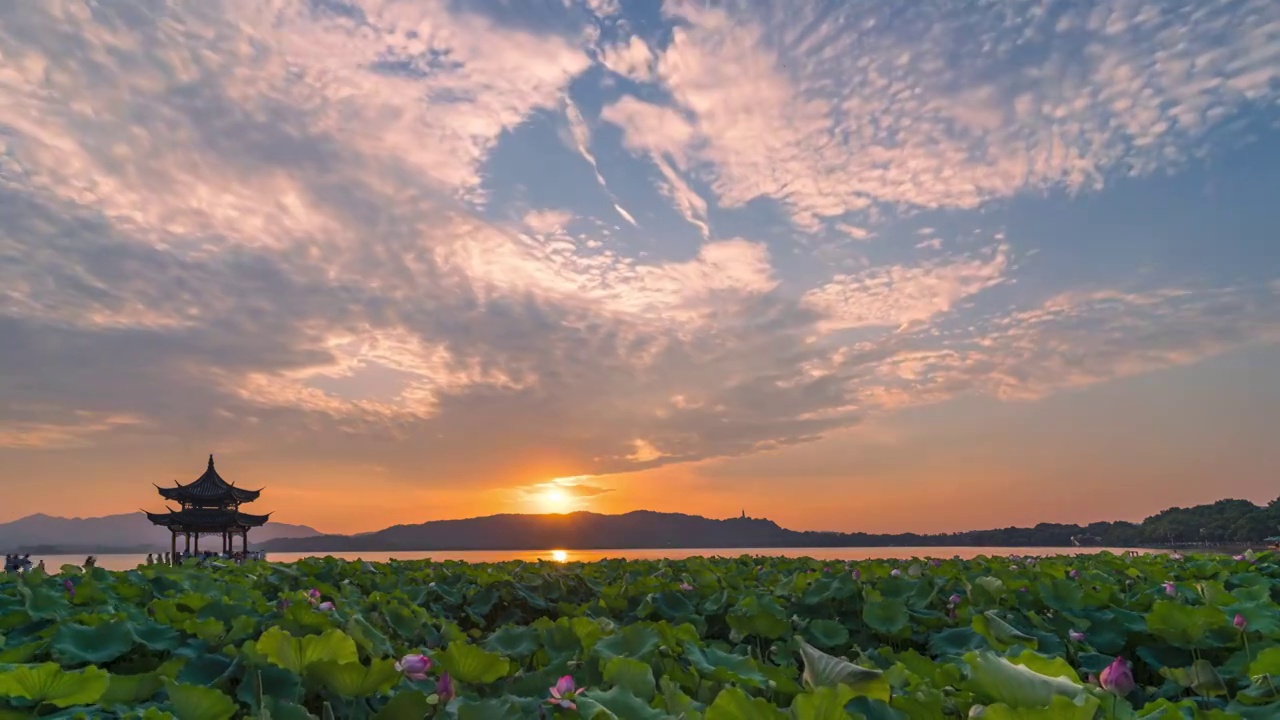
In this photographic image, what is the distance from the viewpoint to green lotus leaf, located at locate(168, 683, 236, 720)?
2.46 m

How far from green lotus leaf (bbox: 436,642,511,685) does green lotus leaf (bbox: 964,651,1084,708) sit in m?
1.78

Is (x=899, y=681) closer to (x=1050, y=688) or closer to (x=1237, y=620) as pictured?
(x=1050, y=688)

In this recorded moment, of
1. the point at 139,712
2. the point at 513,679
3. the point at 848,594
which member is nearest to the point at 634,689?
the point at 513,679

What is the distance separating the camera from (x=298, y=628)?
3.69 metres

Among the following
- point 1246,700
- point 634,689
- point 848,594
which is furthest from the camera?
point 848,594

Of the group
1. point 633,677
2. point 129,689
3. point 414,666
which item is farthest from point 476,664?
point 129,689

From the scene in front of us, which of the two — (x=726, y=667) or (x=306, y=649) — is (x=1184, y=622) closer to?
(x=726, y=667)

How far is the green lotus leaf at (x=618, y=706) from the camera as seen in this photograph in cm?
221

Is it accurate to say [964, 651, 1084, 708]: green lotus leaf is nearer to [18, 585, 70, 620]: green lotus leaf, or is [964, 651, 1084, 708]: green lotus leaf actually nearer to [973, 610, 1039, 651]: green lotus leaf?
[973, 610, 1039, 651]: green lotus leaf

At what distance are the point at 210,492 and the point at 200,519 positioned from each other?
5.79ft

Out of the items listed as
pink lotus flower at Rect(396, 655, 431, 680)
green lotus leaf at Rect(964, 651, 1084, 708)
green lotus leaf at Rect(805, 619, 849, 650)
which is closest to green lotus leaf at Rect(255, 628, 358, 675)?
pink lotus flower at Rect(396, 655, 431, 680)

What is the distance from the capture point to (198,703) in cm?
247

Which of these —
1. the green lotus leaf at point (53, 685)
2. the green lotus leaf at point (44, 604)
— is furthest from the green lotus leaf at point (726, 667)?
the green lotus leaf at point (44, 604)

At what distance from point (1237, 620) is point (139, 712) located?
4.94 metres
